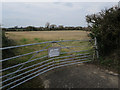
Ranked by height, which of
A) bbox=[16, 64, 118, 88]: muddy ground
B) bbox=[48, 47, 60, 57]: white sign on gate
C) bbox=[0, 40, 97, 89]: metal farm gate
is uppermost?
bbox=[48, 47, 60, 57]: white sign on gate

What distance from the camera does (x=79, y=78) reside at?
2.87 m

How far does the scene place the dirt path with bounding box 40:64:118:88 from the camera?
8.29 ft

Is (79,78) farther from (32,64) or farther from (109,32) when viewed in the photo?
(109,32)

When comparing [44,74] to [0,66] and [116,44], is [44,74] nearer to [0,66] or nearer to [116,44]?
[0,66]

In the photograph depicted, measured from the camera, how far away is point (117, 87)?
2.44 metres

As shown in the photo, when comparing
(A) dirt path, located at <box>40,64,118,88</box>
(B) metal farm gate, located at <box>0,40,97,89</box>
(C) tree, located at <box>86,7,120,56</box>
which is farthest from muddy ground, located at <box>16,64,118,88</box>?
(C) tree, located at <box>86,7,120,56</box>

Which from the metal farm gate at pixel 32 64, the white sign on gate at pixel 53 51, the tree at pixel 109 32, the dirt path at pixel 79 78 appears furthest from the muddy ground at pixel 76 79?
the tree at pixel 109 32

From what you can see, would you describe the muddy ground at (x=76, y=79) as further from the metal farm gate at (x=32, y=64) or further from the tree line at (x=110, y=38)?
the tree line at (x=110, y=38)

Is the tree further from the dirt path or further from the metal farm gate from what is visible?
the dirt path

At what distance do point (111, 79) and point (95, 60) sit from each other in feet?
4.45

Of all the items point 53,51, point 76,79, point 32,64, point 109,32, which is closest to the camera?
point 76,79

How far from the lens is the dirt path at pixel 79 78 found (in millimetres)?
2527

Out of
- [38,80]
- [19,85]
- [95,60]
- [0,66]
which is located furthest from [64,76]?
[0,66]

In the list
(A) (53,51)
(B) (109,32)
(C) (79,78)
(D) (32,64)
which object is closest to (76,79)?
(C) (79,78)
